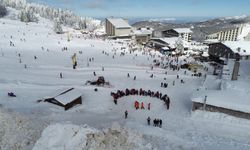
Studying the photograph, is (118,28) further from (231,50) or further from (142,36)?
(231,50)

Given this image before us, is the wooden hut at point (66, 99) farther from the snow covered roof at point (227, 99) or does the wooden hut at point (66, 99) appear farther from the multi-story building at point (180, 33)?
the multi-story building at point (180, 33)

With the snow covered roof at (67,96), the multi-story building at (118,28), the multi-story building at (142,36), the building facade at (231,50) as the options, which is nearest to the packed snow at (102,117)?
the snow covered roof at (67,96)

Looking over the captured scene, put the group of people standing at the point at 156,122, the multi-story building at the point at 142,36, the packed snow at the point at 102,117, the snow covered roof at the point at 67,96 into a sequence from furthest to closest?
the multi-story building at the point at 142,36
the snow covered roof at the point at 67,96
the group of people standing at the point at 156,122
the packed snow at the point at 102,117

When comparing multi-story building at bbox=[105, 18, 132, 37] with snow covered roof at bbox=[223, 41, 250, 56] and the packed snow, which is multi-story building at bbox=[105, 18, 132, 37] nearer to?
snow covered roof at bbox=[223, 41, 250, 56]

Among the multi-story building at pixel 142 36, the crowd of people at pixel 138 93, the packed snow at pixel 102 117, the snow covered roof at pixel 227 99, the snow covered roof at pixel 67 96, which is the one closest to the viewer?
the packed snow at pixel 102 117

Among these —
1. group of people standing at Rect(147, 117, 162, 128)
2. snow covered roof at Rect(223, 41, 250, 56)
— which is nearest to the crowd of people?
group of people standing at Rect(147, 117, 162, 128)

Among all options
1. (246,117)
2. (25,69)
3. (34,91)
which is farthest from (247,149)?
(25,69)

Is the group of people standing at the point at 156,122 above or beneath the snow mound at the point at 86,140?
beneath

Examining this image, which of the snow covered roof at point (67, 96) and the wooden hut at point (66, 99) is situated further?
the snow covered roof at point (67, 96)
